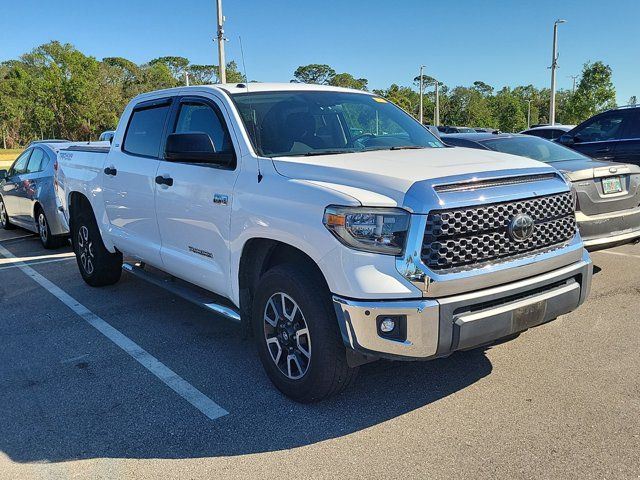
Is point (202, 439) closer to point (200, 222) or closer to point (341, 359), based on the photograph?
point (341, 359)

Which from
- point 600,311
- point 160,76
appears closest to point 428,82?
point 160,76

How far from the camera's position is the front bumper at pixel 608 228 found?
5.65 m

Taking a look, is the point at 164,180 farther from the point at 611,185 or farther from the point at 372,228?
the point at 611,185

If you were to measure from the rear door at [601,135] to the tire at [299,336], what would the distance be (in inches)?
300

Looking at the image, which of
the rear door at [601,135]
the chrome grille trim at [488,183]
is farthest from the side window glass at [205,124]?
A: the rear door at [601,135]

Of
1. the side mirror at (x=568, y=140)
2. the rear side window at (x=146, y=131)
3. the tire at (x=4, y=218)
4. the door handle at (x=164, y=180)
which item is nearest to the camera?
the door handle at (x=164, y=180)

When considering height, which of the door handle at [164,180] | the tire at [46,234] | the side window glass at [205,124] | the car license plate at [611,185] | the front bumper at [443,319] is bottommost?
the tire at [46,234]

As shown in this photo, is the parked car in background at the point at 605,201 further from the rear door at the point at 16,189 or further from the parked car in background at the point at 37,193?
the rear door at the point at 16,189

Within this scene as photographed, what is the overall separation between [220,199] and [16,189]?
7.72 metres

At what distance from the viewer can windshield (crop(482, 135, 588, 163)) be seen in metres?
6.73

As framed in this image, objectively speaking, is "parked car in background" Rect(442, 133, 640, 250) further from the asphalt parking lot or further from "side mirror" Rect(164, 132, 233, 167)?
"side mirror" Rect(164, 132, 233, 167)

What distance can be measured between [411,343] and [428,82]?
8764cm

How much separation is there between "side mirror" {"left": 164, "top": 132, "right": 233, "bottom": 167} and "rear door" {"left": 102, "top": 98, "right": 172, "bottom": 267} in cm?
84

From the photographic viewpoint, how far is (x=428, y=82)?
85875 millimetres
